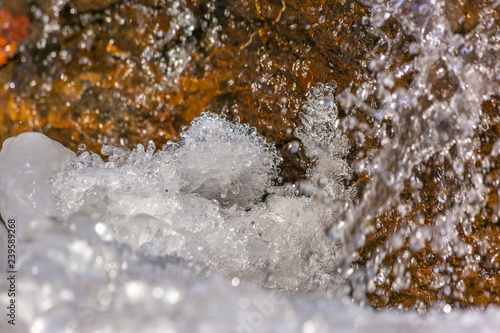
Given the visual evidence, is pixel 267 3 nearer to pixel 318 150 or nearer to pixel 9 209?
pixel 318 150

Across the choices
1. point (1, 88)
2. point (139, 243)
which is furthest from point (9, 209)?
point (1, 88)

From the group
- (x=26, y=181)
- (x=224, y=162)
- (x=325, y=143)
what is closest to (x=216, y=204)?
(x=224, y=162)

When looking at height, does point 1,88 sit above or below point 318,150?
below

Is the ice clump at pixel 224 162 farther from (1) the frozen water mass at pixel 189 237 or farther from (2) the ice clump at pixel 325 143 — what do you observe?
(2) the ice clump at pixel 325 143

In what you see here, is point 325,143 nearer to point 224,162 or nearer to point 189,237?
point 224,162

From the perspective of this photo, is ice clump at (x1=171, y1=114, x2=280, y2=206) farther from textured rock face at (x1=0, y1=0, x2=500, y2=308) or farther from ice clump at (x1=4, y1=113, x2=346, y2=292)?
textured rock face at (x1=0, y1=0, x2=500, y2=308)

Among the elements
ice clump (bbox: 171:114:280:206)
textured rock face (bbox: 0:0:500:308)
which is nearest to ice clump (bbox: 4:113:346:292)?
ice clump (bbox: 171:114:280:206)

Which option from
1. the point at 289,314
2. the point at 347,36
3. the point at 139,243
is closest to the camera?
the point at 289,314
